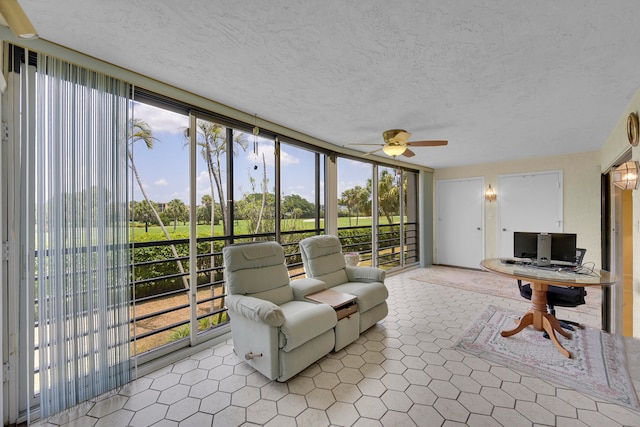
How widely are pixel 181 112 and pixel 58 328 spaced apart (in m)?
1.90

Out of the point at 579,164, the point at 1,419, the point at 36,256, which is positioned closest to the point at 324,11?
the point at 36,256

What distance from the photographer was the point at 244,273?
2457 millimetres

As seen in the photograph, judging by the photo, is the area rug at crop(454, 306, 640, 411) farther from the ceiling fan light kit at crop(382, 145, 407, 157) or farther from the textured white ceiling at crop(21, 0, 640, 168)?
the textured white ceiling at crop(21, 0, 640, 168)

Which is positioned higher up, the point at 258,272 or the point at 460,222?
the point at 460,222

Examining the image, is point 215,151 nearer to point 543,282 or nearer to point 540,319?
point 543,282

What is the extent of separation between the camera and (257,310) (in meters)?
2.00

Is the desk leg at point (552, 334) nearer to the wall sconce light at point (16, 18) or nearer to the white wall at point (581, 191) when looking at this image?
the white wall at point (581, 191)

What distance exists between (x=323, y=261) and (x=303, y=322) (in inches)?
45.2

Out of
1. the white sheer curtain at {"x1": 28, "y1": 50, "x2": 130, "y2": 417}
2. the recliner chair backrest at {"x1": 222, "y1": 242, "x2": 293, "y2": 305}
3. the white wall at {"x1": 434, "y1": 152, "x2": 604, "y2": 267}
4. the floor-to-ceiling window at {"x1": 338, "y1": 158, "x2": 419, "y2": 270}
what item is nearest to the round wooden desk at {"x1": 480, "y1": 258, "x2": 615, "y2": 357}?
the recliner chair backrest at {"x1": 222, "y1": 242, "x2": 293, "y2": 305}

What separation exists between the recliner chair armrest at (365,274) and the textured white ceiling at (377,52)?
5.79ft

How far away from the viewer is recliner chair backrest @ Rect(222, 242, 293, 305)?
2416 millimetres

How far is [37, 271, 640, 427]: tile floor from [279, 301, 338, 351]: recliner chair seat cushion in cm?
33

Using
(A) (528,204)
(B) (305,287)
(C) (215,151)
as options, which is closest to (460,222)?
(A) (528,204)

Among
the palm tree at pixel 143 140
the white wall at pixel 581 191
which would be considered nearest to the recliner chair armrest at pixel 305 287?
the palm tree at pixel 143 140
